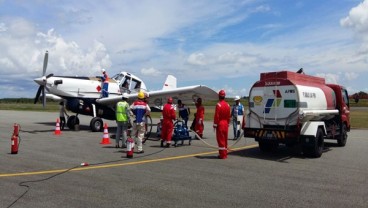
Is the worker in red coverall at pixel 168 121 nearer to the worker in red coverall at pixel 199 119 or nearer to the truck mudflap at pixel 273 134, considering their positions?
the truck mudflap at pixel 273 134

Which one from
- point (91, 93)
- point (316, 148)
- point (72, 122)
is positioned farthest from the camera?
point (72, 122)

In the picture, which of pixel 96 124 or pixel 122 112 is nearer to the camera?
pixel 122 112

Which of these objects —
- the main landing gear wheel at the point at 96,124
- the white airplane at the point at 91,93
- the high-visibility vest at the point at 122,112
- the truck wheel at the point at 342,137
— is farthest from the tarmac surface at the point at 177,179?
the white airplane at the point at 91,93

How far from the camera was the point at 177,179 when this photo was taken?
7.73 m

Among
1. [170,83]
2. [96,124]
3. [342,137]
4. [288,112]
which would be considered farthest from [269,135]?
[170,83]

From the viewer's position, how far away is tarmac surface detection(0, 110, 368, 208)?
6.06 m

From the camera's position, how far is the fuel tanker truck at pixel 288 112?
1120 centimetres

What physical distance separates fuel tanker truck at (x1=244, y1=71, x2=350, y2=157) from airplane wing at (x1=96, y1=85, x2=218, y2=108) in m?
3.77

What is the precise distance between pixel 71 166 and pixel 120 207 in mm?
3810

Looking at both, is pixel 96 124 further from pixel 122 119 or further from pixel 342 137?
pixel 342 137

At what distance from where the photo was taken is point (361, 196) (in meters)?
6.56

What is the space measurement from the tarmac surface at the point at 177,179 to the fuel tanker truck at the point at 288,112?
0.56 m

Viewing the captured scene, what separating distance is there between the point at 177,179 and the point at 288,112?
16.7ft

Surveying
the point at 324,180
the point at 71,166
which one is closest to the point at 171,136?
the point at 71,166
